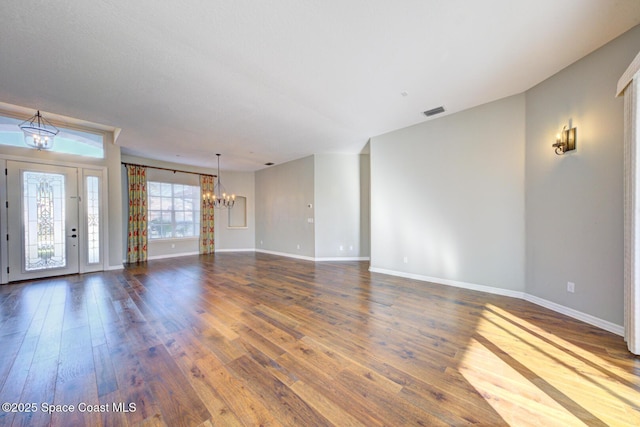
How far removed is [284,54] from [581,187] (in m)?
3.91

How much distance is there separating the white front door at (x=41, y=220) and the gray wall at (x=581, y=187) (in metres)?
8.83

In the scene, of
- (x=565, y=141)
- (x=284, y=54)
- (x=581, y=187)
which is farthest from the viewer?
(x=565, y=141)

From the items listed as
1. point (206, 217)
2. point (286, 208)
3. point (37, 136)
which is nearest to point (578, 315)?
point (286, 208)

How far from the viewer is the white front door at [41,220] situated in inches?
173

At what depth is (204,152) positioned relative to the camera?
6.21m

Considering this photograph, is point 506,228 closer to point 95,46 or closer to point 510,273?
point 510,273

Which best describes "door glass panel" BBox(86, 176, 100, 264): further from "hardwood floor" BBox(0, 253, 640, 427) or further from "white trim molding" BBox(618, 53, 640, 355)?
"white trim molding" BBox(618, 53, 640, 355)

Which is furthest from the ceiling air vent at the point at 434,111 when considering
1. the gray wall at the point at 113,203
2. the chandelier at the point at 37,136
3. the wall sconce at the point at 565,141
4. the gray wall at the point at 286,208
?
the gray wall at the point at 113,203

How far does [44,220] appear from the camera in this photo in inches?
184

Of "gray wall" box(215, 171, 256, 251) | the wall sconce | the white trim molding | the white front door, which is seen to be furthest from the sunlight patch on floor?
"gray wall" box(215, 171, 256, 251)

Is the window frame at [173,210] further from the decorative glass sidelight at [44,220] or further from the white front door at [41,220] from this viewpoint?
the decorative glass sidelight at [44,220]

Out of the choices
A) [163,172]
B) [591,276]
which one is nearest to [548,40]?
[591,276]

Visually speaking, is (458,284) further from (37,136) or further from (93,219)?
(93,219)

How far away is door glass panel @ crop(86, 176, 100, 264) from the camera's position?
5.21 m
